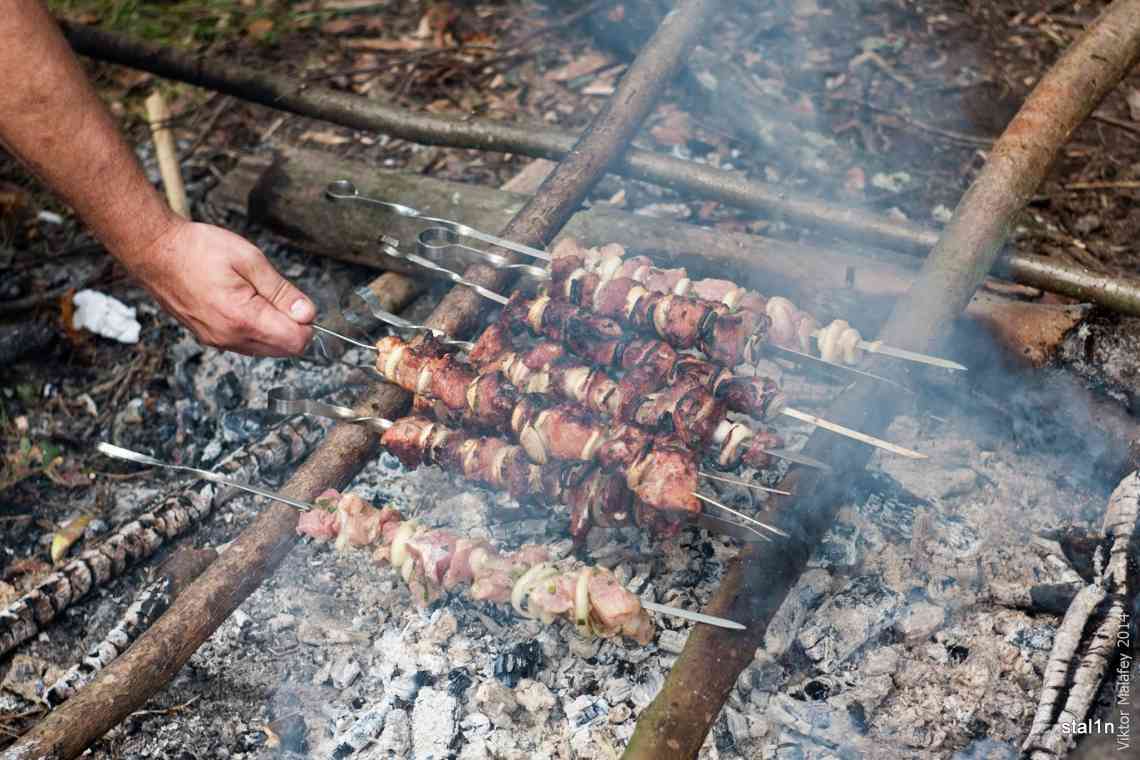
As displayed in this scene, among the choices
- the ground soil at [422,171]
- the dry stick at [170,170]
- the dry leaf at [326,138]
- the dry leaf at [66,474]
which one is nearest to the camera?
the ground soil at [422,171]

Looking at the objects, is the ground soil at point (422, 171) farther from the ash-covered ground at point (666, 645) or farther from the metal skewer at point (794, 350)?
the metal skewer at point (794, 350)

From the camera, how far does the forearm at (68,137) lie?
2.88 meters

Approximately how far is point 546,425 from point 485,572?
1.93 feet

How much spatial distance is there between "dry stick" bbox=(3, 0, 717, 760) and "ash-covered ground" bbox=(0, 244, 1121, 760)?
59 centimetres

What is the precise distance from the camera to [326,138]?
708cm

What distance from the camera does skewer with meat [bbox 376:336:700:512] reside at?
9.88ft

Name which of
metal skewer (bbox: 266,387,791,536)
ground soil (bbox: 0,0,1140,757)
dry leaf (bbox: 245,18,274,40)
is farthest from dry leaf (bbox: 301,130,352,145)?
metal skewer (bbox: 266,387,791,536)

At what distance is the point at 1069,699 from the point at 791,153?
4249mm

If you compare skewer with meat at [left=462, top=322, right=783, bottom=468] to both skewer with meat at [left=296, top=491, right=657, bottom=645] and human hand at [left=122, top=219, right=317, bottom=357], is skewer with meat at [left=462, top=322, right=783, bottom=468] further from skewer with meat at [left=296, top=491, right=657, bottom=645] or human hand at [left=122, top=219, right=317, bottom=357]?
human hand at [left=122, top=219, right=317, bottom=357]

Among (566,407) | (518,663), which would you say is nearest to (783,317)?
(566,407)

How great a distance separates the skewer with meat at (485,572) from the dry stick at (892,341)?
1.19ft

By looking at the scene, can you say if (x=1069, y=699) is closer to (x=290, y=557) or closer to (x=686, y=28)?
(x=290, y=557)

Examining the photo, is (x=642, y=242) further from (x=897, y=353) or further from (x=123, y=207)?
(x=123, y=207)

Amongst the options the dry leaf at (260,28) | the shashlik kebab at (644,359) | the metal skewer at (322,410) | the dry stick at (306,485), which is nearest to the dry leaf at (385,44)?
the dry leaf at (260,28)
